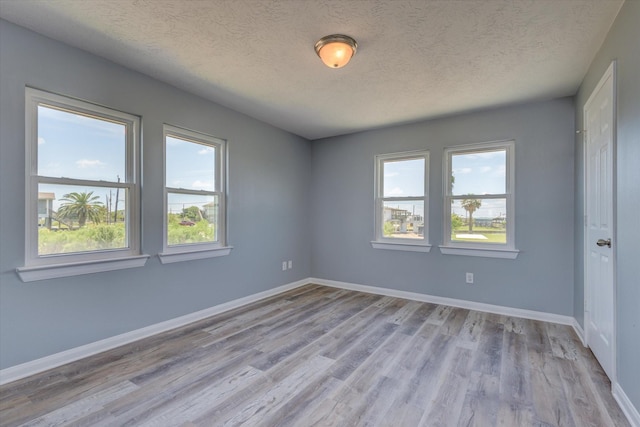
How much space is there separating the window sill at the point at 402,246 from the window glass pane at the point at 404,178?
0.72 meters

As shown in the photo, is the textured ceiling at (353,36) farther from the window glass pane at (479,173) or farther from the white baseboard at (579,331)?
the white baseboard at (579,331)

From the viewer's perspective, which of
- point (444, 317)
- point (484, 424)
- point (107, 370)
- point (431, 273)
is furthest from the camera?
point (431, 273)

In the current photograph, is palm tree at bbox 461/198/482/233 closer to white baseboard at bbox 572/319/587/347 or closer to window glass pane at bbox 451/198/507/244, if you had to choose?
window glass pane at bbox 451/198/507/244

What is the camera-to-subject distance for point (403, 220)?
446cm

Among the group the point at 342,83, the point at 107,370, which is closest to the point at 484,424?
the point at 107,370

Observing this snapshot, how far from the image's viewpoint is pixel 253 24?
2.12 meters

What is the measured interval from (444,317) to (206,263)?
9.32ft

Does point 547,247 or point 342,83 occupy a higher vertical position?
point 342,83

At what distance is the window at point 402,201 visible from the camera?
14.0 ft

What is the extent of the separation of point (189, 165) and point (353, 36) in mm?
2248

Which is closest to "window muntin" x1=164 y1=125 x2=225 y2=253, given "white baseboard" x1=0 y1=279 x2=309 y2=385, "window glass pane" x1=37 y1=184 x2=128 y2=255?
"window glass pane" x1=37 y1=184 x2=128 y2=255

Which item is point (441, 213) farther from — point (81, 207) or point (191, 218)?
point (81, 207)

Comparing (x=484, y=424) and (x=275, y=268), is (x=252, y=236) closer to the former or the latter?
(x=275, y=268)

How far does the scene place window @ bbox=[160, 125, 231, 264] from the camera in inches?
126
